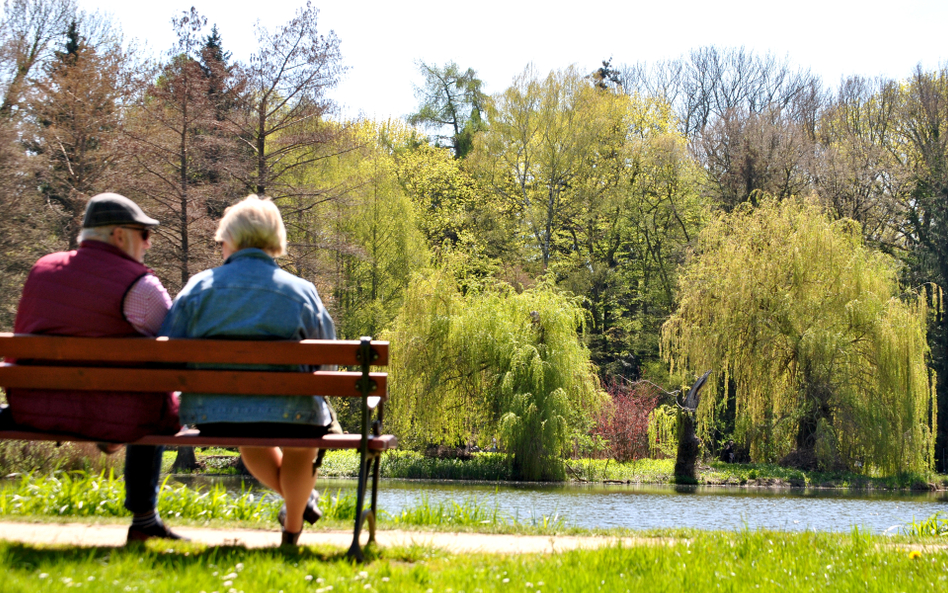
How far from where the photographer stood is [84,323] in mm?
3596

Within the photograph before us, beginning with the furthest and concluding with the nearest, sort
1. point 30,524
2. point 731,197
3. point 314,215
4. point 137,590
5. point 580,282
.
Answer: point 580,282 < point 731,197 < point 314,215 < point 30,524 < point 137,590

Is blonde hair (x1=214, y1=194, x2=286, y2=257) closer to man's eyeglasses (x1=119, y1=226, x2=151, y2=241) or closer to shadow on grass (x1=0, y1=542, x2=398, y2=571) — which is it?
man's eyeglasses (x1=119, y1=226, x2=151, y2=241)

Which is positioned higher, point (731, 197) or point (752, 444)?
point (731, 197)

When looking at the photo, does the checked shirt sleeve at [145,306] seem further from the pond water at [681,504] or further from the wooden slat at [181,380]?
the pond water at [681,504]

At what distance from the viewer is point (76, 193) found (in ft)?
64.6

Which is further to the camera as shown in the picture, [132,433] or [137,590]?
[132,433]

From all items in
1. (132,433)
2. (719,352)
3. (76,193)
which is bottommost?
(132,433)

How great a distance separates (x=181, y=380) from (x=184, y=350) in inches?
4.9

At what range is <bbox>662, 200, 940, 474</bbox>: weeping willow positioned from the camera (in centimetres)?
1966

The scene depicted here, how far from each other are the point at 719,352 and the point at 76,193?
651 inches

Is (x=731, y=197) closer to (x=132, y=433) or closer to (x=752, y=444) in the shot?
(x=752, y=444)

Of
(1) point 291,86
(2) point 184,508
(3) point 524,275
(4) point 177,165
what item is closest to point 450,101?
(3) point 524,275

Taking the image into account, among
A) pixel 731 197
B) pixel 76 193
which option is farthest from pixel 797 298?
pixel 76 193

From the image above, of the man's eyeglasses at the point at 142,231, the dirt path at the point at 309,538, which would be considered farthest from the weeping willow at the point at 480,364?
the man's eyeglasses at the point at 142,231
